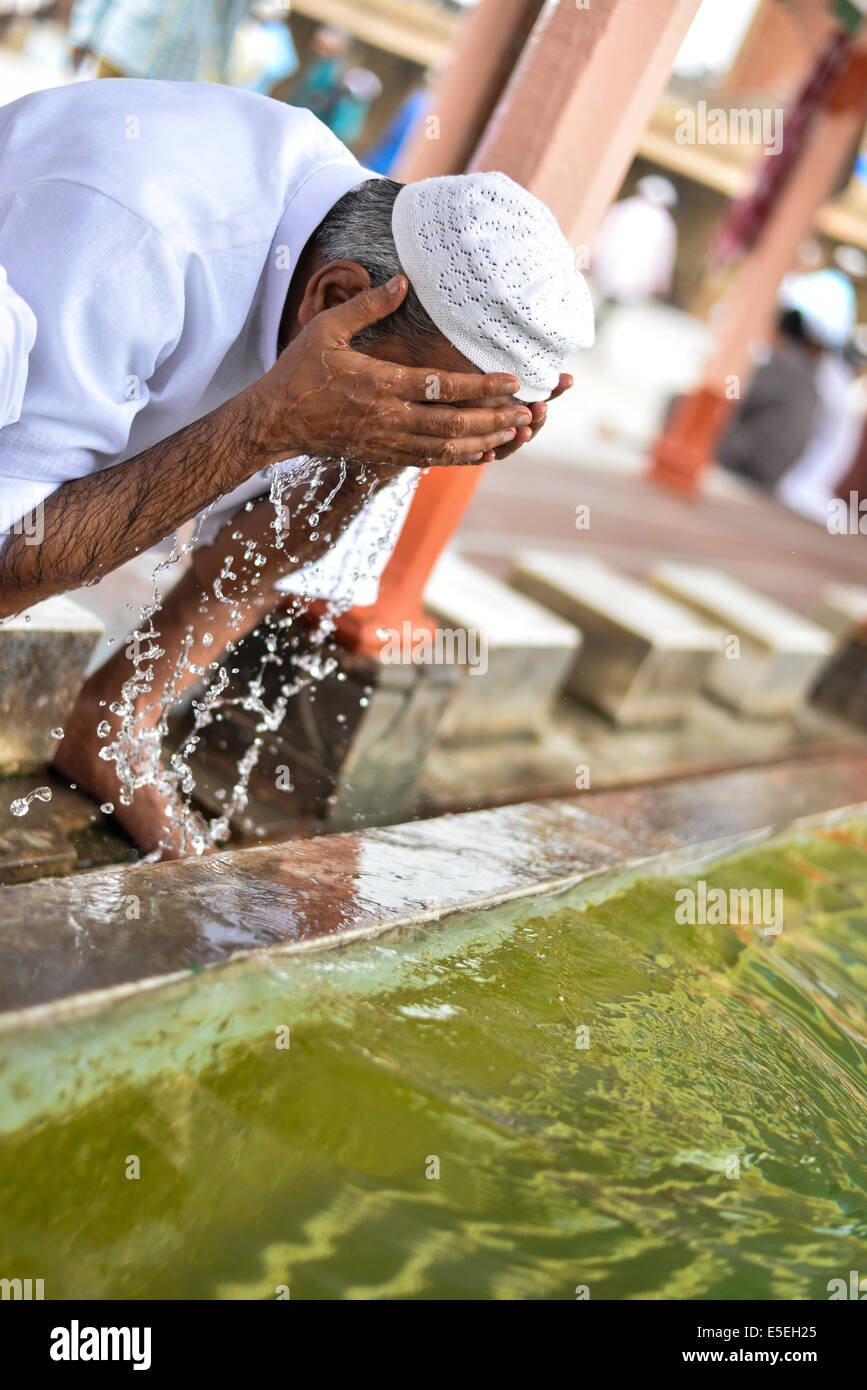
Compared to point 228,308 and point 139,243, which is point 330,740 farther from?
point 139,243

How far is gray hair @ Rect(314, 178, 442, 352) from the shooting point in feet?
6.30

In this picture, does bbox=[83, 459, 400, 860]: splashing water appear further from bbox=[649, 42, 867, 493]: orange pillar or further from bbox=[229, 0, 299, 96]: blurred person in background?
bbox=[649, 42, 867, 493]: orange pillar

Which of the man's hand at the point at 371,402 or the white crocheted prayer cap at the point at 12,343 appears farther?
the man's hand at the point at 371,402

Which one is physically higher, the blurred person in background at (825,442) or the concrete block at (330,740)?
the blurred person in background at (825,442)

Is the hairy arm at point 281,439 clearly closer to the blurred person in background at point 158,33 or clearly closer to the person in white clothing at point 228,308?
the person in white clothing at point 228,308

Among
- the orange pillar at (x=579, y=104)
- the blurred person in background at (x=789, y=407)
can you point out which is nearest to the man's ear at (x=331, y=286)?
Result: the orange pillar at (x=579, y=104)

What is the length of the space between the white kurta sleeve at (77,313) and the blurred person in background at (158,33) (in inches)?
105

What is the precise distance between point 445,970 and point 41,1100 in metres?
0.78

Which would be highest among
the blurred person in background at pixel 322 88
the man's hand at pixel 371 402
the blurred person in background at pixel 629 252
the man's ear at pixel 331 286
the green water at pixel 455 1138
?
the blurred person in background at pixel 629 252

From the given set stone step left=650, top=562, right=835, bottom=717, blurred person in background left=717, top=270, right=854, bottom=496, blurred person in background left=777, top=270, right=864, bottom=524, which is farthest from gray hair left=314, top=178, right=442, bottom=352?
blurred person in background left=777, top=270, right=864, bottom=524

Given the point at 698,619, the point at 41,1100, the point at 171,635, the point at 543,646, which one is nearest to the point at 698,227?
the point at 698,619

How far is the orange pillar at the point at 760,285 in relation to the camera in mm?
10500

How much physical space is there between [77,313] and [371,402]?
44 cm
